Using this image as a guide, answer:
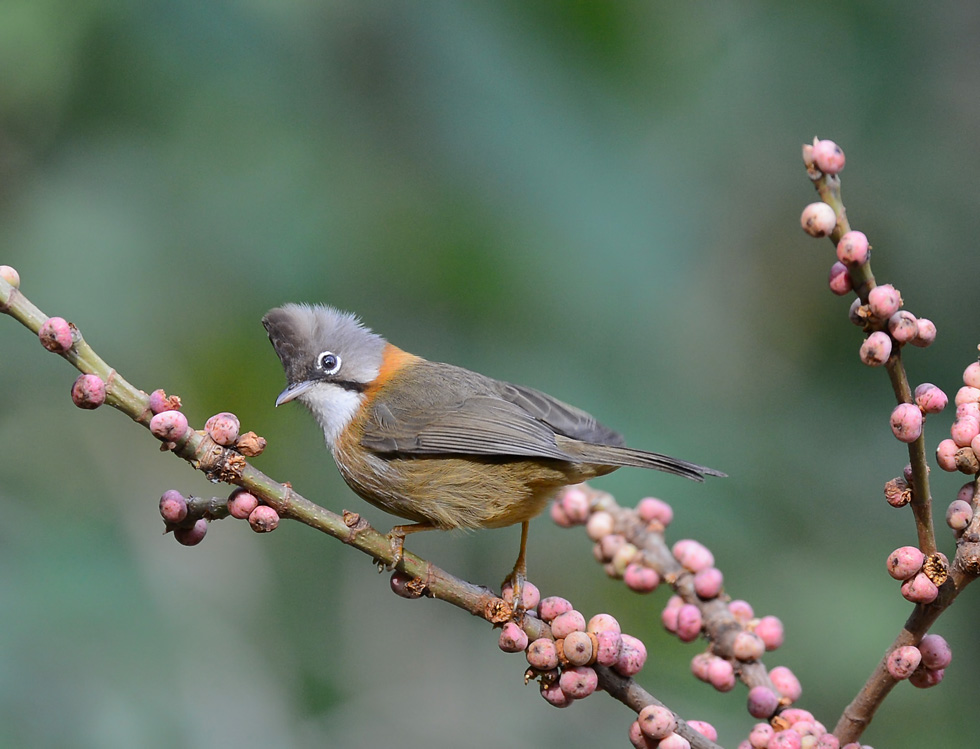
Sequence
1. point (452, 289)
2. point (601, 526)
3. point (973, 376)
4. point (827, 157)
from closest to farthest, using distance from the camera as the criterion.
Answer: point (827, 157) → point (973, 376) → point (601, 526) → point (452, 289)

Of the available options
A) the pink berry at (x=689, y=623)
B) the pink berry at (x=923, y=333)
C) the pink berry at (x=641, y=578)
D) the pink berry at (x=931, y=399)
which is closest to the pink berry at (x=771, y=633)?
the pink berry at (x=689, y=623)

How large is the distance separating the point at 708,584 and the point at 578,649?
0.68 metres

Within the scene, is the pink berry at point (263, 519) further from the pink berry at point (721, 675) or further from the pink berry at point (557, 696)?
the pink berry at point (721, 675)

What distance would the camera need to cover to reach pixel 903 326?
1.65m

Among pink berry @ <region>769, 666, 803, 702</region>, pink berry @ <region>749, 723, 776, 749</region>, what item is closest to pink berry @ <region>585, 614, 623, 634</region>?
pink berry @ <region>749, 723, 776, 749</region>

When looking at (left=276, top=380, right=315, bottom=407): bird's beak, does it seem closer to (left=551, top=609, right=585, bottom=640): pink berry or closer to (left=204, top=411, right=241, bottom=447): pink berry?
(left=204, top=411, right=241, bottom=447): pink berry

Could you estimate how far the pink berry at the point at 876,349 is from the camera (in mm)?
1635

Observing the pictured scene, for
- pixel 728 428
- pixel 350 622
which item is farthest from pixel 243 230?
pixel 728 428

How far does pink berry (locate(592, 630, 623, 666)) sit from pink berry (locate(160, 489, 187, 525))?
0.84 meters

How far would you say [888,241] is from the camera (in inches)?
205

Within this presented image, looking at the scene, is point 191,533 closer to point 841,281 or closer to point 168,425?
point 168,425

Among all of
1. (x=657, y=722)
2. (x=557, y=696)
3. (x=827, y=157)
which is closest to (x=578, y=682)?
(x=557, y=696)

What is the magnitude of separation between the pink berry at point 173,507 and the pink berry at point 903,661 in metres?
1.33

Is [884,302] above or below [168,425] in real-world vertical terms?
above
